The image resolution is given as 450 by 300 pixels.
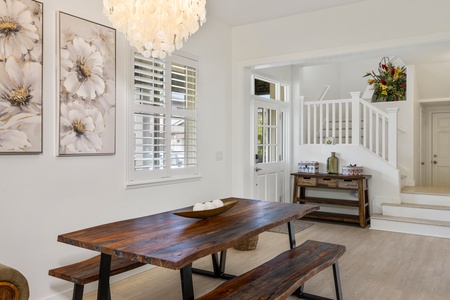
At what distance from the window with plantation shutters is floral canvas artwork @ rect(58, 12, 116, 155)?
0.94 ft

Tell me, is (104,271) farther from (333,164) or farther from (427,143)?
(427,143)

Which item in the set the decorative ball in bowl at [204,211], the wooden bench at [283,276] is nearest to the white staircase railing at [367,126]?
the wooden bench at [283,276]

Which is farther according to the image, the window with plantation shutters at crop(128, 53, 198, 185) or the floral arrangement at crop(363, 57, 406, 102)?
the floral arrangement at crop(363, 57, 406, 102)

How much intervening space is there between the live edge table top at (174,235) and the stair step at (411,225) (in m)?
3.03

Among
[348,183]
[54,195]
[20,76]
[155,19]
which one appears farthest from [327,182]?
[20,76]

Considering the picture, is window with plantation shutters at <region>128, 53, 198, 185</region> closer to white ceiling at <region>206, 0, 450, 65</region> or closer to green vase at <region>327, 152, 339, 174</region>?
white ceiling at <region>206, 0, 450, 65</region>

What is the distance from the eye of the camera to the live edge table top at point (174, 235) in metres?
1.73

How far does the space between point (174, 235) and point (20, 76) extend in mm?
1620

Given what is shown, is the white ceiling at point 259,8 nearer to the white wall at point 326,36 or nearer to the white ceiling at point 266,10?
the white ceiling at point 266,10

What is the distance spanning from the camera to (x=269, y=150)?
596 centimetres

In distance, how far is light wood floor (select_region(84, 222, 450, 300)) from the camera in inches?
118

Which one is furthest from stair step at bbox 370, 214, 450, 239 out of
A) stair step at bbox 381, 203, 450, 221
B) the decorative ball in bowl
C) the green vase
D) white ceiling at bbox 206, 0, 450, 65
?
the decorative ball in bowl

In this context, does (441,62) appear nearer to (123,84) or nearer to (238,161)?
(238,161)

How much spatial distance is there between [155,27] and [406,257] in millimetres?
3643
